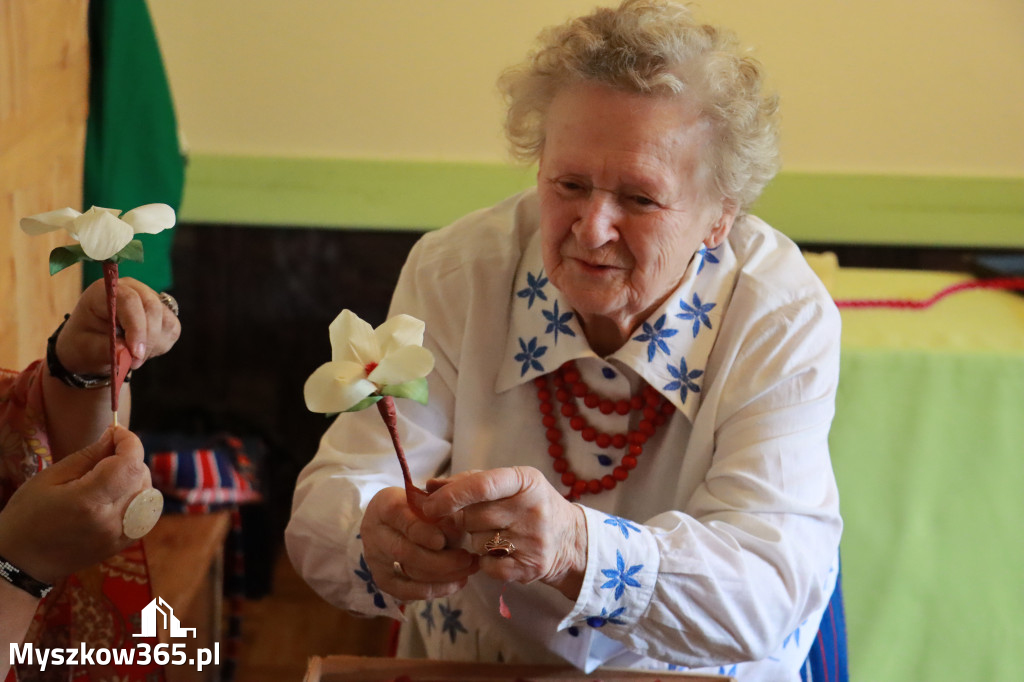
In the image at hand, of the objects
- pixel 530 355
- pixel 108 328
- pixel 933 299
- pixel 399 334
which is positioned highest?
pixel 399 334

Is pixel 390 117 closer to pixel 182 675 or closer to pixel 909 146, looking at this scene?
pixel 909 146

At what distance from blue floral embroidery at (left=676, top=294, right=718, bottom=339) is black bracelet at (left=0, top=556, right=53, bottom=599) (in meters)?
0.82

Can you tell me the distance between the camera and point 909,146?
8.77 ft

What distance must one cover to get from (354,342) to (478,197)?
77.0 inches

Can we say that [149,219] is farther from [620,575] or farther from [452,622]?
[452,622]

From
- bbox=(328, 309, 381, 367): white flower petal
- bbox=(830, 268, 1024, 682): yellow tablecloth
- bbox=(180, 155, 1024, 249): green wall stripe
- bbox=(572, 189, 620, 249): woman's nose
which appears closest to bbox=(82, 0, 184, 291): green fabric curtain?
bbox=(180, 155, 1024, 249): green wall stripe

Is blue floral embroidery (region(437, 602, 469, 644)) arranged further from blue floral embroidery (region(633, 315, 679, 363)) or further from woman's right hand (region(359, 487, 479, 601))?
blue floral embroidery (region(633, 315, 679, 363))

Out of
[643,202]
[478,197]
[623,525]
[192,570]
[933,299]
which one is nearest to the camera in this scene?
[623,525]

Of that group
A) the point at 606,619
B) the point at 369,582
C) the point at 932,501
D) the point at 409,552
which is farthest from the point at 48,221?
the point at 932,501

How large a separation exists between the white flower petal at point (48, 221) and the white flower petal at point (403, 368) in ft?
1.02

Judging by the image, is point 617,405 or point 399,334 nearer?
point 399,334

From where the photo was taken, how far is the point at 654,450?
129 cm

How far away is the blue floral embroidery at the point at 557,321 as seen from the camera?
1.30 metres

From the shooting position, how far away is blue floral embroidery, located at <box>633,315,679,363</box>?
1.26m
